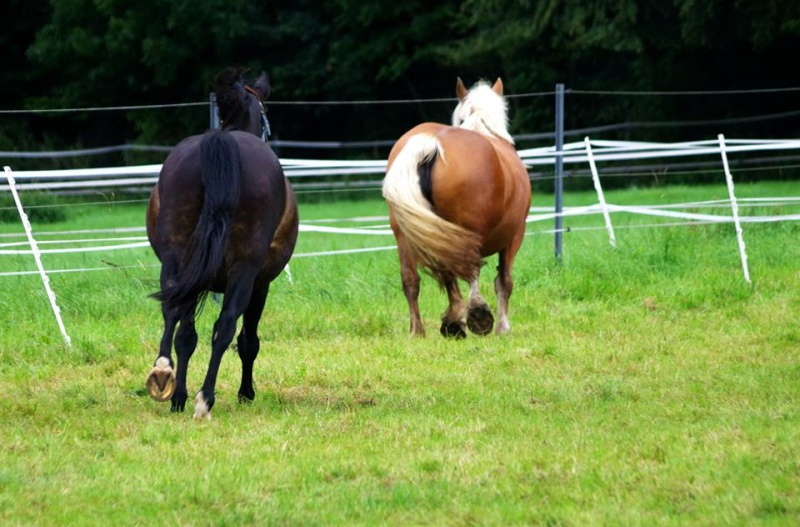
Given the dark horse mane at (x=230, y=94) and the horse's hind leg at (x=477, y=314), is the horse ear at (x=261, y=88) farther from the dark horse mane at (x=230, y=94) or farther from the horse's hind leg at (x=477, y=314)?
the horse's hind leg at (x=477, y=314)

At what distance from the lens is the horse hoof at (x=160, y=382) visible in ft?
18.9

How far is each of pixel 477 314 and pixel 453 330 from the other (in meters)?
0.35

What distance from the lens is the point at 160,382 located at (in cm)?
577

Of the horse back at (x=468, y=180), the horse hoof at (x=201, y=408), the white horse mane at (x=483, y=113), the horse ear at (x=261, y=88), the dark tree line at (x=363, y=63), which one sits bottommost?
the dark tree line at (x=363, y=63)

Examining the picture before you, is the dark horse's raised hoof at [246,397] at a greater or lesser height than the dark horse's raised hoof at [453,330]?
greater

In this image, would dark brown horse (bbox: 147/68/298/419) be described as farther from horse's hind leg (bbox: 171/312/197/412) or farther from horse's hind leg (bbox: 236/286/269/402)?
horse's hind leg (bbox: 236/286/269/402)

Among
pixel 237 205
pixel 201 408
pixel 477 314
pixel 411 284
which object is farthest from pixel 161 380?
pixel 411 284

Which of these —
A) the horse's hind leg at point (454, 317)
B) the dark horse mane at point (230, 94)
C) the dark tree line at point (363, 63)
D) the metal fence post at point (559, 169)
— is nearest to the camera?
the dark horse mane at point (230, 94)

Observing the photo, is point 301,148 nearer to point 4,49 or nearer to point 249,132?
point 4,49

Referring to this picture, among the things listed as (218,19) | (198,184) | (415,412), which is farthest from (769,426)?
(218,19)

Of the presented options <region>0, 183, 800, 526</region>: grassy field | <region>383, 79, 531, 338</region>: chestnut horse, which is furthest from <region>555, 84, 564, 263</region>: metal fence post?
<region>383, 79, 531, 338</region>: chestnut horse

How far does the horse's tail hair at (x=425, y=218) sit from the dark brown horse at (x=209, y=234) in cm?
170

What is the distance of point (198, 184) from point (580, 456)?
2.40 meters

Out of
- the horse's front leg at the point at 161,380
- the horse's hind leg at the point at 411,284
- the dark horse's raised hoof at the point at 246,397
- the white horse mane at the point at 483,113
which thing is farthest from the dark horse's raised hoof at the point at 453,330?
the horse's front leg at the point at 161,380
